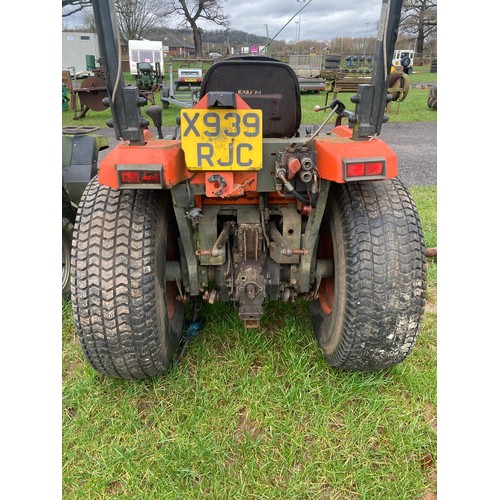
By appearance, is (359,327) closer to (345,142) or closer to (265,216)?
(265,216)

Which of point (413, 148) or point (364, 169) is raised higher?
point (413, 148)

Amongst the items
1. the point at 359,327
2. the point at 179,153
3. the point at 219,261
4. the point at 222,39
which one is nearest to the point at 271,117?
the point at 222,39

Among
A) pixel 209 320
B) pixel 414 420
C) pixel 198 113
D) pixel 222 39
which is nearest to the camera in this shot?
pixel 198 113

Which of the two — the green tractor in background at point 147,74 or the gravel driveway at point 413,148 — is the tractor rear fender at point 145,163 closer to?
the green tractor in background at point 147,74

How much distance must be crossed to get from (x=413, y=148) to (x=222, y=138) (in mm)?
8319

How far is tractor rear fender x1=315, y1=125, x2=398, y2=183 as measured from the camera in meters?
1.94

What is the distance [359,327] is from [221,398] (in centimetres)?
83

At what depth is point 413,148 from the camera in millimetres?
9297

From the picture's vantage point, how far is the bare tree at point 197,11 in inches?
84.1

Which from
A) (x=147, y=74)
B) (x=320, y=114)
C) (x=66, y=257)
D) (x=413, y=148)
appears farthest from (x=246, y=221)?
(x=320, y=114)

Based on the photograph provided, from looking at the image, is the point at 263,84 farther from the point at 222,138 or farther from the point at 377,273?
the point at 377,273

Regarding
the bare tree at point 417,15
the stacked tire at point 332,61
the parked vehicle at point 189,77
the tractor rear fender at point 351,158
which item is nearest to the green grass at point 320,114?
the bare tree at point 417,15

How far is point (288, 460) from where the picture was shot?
2031 mm

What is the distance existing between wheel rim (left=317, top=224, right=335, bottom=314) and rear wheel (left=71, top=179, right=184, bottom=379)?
1.00 meters
